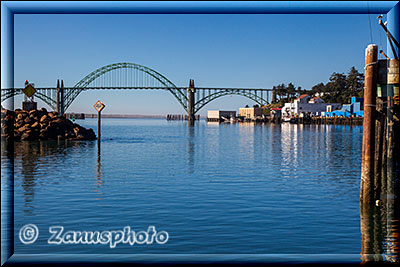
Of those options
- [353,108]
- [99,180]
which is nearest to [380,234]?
[99,180]

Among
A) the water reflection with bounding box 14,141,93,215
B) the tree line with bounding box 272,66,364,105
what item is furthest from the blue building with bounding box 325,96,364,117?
the water reflection with bounding box 14,141,93,215

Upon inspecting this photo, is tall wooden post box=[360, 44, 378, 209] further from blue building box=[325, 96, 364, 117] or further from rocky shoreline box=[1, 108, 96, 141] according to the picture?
blue building box=[325, 96, 364, 117]

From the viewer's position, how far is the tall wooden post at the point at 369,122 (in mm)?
11141

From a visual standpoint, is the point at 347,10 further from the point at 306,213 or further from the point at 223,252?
the point at 306,213

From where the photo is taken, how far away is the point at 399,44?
6730mm

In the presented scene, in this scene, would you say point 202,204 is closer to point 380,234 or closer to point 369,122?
point 380,234

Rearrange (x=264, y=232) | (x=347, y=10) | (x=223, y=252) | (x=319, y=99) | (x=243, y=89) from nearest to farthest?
(x=347, y=10) < (x=223, y=252) < (x=264, y=232) < (x=319, y=99) < (x=243, y=89)

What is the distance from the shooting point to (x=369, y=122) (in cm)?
1156

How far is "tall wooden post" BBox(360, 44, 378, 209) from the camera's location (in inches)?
439

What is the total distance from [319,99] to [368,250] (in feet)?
416

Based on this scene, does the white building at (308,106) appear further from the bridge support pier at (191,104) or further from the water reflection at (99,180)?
the water reflection at (99,180)

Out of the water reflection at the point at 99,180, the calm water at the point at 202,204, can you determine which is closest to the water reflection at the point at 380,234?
the calm water at the point at 202,204
